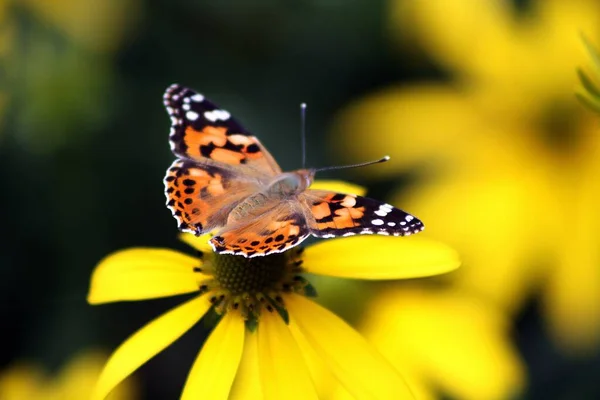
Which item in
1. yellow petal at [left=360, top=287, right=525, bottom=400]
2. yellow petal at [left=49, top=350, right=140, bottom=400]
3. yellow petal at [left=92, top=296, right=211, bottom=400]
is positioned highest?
yellow petal at [left=92, top=296, right=211, bottom=400]

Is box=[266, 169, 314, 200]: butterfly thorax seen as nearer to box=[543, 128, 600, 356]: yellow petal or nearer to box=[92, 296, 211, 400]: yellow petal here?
box=[92, 296, 211, 400]: yellow petal

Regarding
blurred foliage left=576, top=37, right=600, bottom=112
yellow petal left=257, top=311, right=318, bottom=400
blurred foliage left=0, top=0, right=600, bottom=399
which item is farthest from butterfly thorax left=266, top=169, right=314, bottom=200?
Answer: blurred foliage left=576, top=37, right=600, bottom=112

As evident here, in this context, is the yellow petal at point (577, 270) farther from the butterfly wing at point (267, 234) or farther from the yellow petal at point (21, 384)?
the yellow petal at point (21, 384)

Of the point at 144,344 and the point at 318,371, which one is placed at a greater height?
the point at 144,344

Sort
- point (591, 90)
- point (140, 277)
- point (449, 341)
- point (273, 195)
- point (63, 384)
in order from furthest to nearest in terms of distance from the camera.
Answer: point (63, 384)
point (449, 341)
point (273, 195)
point (140, 277)
point (591, 90)

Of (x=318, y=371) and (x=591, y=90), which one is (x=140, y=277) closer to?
(x=318, y=371)

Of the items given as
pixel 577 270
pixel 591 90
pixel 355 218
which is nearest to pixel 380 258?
pixel 355 218

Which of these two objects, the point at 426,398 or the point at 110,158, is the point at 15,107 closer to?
the point at 110,158
